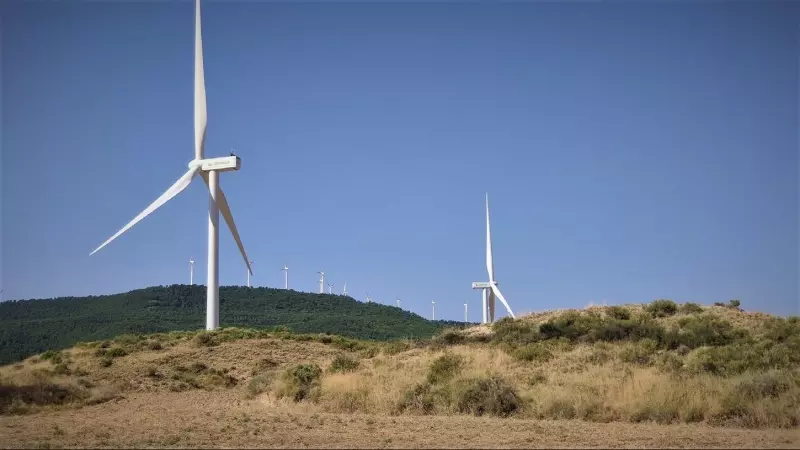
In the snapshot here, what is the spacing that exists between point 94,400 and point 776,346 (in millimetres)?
23822

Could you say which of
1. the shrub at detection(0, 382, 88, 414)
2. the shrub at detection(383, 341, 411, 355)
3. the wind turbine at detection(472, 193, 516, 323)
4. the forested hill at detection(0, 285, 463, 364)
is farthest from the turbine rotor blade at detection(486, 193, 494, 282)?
the shrub at detection(0, 382, 88, 414)

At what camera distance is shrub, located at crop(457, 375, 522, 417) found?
17.1 meters

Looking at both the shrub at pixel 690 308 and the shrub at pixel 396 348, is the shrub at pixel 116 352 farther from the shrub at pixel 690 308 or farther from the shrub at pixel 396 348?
the shrub at pixel 690 308

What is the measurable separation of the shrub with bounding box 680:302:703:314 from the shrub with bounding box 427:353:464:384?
50.0ft

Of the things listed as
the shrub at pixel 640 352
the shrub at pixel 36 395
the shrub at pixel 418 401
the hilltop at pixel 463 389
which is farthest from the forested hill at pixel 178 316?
the shrub at pixel 640 352

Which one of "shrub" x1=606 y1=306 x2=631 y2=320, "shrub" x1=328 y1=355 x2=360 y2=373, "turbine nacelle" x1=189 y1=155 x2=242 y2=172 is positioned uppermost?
"turbine nacelle" x1=189 y1=155 x2=242 y2=172

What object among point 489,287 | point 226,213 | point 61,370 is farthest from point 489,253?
point 61,370

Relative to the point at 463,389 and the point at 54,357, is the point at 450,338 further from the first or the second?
the point at 54,357

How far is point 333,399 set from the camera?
20078 millimetres

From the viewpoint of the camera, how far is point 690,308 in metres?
35.4

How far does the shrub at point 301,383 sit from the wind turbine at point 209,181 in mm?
18977

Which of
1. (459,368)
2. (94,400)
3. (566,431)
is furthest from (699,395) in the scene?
(94,400)

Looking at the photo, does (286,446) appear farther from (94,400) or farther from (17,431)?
(94,400)

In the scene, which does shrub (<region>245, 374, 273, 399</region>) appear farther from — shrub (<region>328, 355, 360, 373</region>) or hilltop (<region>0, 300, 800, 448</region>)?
shrub (<region>328, 355, 360, 373</region>)
